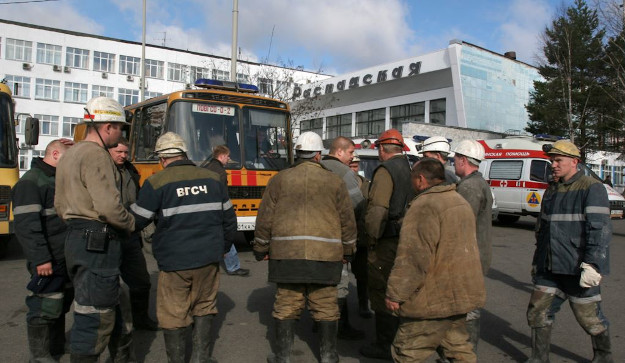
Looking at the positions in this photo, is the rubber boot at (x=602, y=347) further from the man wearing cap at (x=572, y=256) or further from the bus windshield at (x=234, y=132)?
the bus windshield at (x=234, y=132)

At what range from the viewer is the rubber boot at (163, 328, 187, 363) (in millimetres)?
3738

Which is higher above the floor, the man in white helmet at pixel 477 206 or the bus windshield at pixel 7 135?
the bus windshield at pixel 7 135

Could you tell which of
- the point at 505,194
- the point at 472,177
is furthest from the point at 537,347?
the point at 505,194

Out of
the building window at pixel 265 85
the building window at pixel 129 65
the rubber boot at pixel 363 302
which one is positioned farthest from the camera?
the building window at pixel 129 65

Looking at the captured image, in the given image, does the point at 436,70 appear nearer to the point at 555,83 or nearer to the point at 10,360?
the point at 555,83

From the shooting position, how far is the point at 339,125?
40656mm

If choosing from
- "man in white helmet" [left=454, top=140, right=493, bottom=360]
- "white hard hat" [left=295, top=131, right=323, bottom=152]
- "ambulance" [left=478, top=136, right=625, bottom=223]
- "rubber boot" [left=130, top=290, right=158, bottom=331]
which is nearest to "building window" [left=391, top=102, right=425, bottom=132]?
"ambulance" [left=478, top=136, right=625, bottom=223]

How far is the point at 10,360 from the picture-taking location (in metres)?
4.23

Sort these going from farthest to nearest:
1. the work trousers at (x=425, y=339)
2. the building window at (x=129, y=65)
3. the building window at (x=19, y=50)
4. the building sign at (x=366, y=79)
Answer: the building window at (x=129, y=65) < the building window at (x=19, y=50) < the building sign at (x=366, y=79) < the work trousers at (x=425, y=339)

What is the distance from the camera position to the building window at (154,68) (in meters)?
48.5

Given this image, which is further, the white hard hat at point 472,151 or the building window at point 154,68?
the building window at point 154,68

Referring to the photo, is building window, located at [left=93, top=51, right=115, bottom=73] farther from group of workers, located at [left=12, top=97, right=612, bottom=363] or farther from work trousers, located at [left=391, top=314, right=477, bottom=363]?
work trousers, located at [left=391, top=314, right=477, bottom=363]

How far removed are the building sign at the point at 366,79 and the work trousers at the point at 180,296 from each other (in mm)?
26866

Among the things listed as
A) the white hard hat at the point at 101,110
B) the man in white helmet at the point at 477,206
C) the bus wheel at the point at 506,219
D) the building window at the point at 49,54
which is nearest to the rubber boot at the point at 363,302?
the man in white helmet at the point at 477,206
